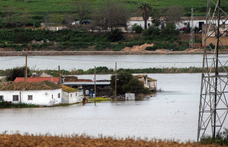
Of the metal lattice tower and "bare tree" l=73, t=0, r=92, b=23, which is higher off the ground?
"bare tree" l=73, t=0, r=92, b=23

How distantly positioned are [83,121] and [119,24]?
71006 mm

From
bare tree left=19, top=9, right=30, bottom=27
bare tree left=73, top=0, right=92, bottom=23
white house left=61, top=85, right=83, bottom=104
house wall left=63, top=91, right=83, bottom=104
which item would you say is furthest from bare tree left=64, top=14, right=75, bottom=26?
white house left=61, top=85, right=83, bottom=104

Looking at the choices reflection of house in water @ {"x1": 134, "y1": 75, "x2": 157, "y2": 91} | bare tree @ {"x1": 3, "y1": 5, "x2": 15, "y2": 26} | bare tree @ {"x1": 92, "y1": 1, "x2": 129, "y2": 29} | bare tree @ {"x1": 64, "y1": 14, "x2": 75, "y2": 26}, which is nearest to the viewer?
reflection of house in water @ {"x1": 134, "y1": 75, "x2": 157, "y2": 91}

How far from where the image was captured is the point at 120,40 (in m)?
92.9

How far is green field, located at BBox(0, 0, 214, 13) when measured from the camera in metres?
118

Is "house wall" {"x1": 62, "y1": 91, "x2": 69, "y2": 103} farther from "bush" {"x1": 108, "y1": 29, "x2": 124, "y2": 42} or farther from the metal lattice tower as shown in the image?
"bush" {"x1": 108, "y1": 29, "x2": 124, "y2": 42}

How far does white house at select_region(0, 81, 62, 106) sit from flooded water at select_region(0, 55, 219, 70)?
104 ft

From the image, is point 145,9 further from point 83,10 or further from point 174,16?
point 83,10

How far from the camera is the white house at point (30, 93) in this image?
3259 cm

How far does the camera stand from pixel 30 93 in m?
32.8

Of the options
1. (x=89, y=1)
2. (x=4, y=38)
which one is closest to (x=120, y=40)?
(x=4, y=38)

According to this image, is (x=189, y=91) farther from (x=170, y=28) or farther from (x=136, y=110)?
(x=170, y=28)

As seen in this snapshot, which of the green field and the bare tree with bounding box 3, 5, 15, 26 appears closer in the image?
the bare tree with bounding box 3, 5, 15, 26

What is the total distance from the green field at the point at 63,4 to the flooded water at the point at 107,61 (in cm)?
3143
